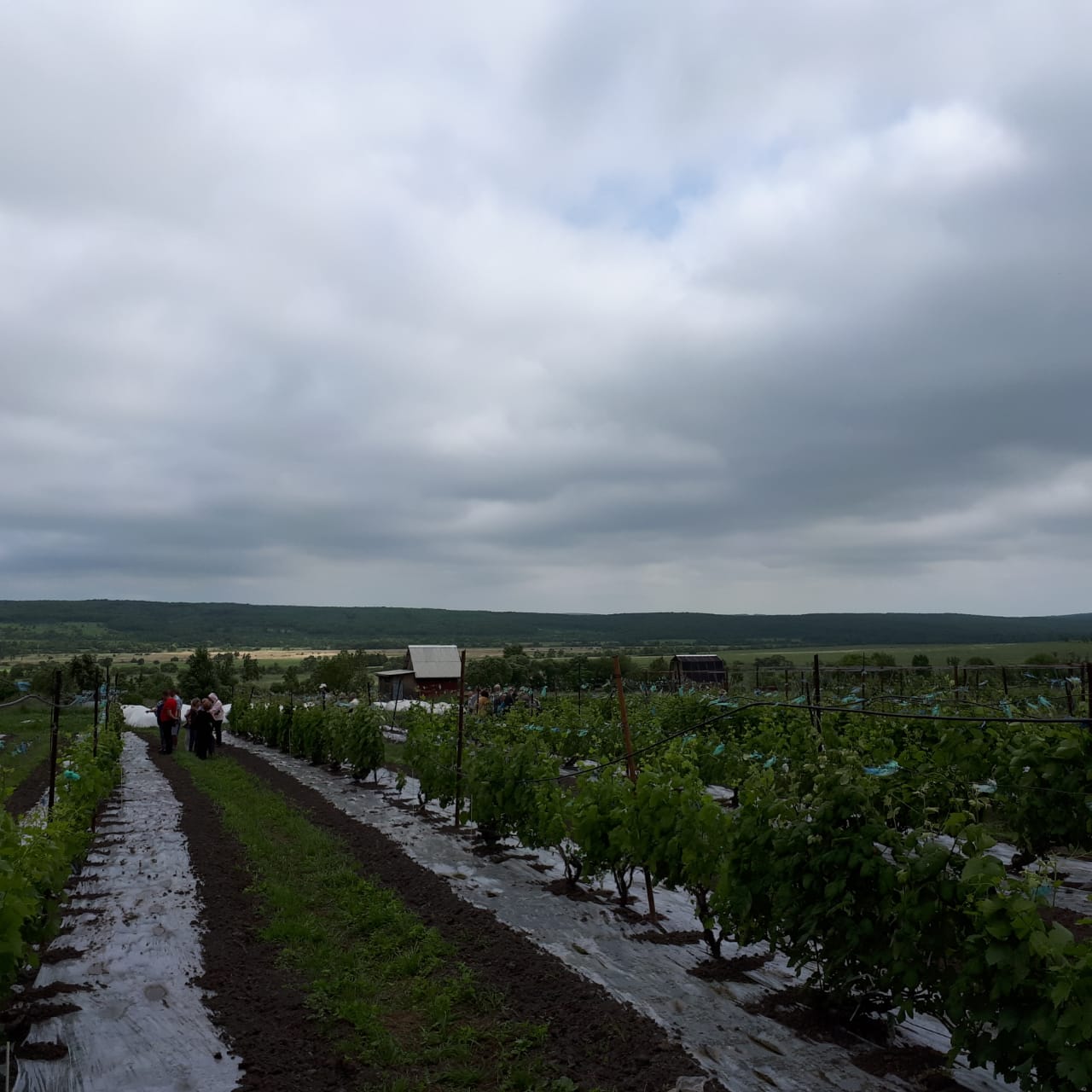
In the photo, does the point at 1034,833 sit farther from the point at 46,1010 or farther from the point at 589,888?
the point at 46,1010

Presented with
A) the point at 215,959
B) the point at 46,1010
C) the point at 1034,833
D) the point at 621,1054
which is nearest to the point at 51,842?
the point at 46,1010

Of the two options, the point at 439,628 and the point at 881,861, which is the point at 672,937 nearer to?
the point at 881,861

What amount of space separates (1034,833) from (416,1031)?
6.03 meters

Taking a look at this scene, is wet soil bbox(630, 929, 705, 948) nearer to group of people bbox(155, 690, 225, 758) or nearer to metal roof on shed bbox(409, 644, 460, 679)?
group of people bbox(155, 690, 225, 758)

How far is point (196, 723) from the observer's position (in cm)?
1970

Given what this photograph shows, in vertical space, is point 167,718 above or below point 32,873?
below

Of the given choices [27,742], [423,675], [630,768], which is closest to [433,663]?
[423,675]

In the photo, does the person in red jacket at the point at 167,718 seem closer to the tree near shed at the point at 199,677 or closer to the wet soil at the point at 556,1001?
the wet soil at the point at 556,1001

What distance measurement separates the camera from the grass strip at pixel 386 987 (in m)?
4.16

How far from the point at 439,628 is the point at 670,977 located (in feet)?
458

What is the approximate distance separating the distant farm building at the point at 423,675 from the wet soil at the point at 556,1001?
124ft

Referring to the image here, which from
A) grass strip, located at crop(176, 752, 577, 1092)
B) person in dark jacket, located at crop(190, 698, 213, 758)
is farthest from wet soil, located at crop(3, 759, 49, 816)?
grass strip, located at crop(176, 752, 577, 1092)

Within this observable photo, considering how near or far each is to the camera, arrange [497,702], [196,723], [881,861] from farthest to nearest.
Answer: [497,702] < [196,723] < [881,861]

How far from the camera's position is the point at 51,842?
5.05 m
